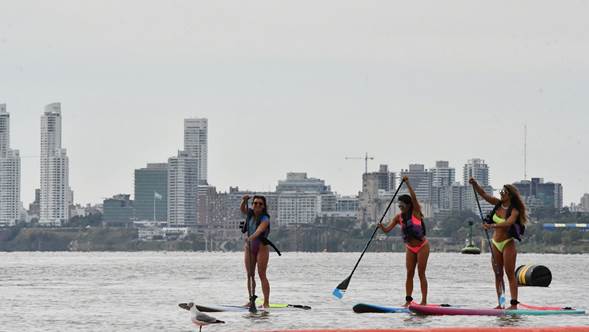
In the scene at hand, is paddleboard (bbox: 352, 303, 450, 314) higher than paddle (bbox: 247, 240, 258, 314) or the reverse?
the reverse

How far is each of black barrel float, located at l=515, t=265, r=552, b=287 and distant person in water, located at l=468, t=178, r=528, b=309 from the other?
122 inches

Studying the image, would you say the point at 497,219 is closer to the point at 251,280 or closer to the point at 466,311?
the point at 466,311

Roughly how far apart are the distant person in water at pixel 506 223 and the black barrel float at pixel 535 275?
3.10 meters

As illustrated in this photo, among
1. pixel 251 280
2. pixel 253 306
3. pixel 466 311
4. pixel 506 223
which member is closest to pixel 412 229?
pixel 466 311

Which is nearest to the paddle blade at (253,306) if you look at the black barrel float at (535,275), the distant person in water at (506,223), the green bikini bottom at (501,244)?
the distant person in water at (506,223)

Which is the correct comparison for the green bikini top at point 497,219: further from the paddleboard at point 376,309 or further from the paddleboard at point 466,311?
the paddleboard at point 376,309

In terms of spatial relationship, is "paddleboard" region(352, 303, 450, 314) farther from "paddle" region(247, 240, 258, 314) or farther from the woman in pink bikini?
"paddle" region(247, 240, 258, 314)

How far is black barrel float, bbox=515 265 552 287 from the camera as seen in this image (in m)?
30.6

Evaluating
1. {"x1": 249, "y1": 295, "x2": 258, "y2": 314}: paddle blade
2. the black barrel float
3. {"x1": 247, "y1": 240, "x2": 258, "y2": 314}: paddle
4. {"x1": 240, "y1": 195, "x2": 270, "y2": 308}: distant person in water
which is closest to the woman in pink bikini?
{"x1": 240, "y1": 195, "x2": 270, "y2": 308}: distant person in water

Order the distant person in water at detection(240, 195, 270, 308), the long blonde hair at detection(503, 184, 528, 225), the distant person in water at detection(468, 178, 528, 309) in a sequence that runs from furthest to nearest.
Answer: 1. the distant person in water at detection(240, 195, 270, 308)
2. the distant person in water at detection(468, 178, 528, 309)
3. the long blonde hair at detection(503, 184, 528, 225)

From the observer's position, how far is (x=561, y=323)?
26938 mm

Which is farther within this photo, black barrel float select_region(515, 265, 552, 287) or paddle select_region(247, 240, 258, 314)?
black barrel float select_region(515, 265, 552, 287)

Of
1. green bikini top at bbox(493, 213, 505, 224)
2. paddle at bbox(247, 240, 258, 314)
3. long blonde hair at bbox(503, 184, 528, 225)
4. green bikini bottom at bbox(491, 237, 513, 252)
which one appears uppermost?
long blonde hair at bbox(503, 184, 528, 225)

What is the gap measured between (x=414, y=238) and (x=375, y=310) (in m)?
1.38
